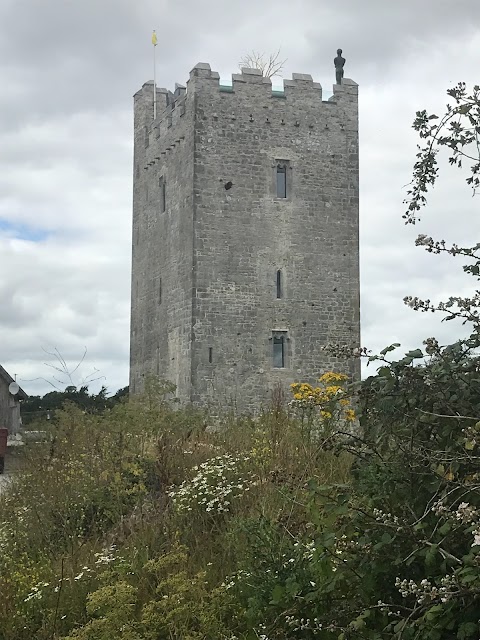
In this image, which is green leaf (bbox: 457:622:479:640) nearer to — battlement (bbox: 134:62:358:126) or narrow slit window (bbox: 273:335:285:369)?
narrow slit window (bbox: 273:335:285:369)

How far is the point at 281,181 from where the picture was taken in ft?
94.4

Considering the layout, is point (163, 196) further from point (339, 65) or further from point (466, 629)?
point (466, 629)

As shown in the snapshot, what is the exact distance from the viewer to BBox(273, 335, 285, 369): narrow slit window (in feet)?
91.8

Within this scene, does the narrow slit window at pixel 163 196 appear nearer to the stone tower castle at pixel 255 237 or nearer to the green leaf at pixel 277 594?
the stone tower castle at pixel 255 237

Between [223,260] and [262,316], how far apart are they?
188cm

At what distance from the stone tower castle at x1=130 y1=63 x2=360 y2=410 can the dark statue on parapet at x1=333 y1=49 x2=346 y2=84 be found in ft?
1.65

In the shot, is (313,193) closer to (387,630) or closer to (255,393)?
(255,393)

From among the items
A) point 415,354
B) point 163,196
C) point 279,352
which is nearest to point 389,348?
point 415,354

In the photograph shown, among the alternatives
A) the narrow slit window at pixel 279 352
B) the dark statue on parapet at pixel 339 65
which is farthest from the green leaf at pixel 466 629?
the dark statue on parapet at pixel 339 65

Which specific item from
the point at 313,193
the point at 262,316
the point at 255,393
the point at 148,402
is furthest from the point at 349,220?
the point at 148,402

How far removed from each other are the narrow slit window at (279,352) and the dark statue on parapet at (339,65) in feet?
26.4

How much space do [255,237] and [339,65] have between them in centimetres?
647

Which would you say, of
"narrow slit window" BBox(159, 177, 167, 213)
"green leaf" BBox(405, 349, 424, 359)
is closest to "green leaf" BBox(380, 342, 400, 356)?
"green leaf" BBox(405, 349, 424, 359)

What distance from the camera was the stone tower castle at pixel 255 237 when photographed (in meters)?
27.5
